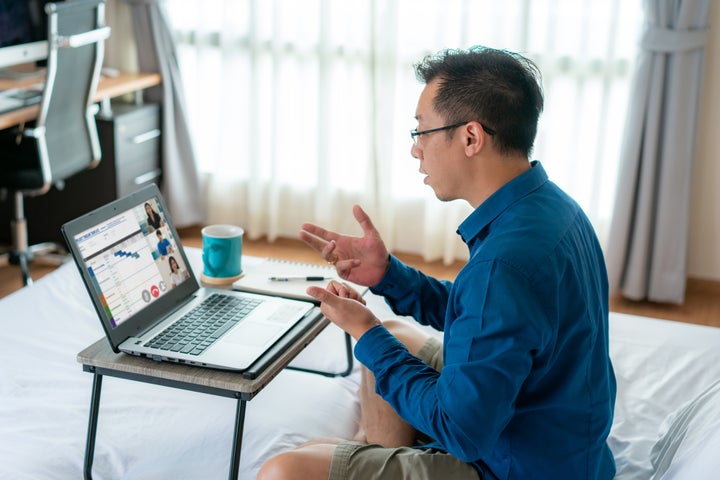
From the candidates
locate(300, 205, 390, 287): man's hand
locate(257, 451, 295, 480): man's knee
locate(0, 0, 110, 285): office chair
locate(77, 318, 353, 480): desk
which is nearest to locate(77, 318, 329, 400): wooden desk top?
locate(77, 318, 353, 480): desk

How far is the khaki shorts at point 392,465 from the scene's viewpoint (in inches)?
62.1

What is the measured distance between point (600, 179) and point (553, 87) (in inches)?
16.7

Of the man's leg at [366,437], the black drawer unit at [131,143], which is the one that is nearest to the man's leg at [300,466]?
the man's leg at [366,437]

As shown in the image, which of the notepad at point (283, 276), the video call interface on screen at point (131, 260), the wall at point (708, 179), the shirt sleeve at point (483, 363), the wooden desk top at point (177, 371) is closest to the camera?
the shirt sleeve at point (483, 363)

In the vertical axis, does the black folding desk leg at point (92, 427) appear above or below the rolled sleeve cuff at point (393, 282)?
below

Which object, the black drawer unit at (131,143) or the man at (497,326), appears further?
the black drawer unit at (131,143)

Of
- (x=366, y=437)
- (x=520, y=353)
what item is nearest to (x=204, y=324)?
(x=366, y=437)

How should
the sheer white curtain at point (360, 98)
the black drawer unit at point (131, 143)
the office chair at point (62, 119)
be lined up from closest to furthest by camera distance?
the office chair at point (62, 119) < the sheer white curtain at point (360, 98) < the black drawer unit at point (131, 143)

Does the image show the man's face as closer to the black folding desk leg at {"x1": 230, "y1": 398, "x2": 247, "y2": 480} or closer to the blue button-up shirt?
the blue button-up shirt

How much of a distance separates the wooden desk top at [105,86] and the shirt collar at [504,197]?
232 cm

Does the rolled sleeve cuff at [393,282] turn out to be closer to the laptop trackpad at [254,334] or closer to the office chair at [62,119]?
the laptop trackpad at [254,334]

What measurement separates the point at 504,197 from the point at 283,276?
0.75m

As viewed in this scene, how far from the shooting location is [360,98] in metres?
3.99

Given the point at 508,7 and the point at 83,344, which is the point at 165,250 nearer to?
the point at 83,344
